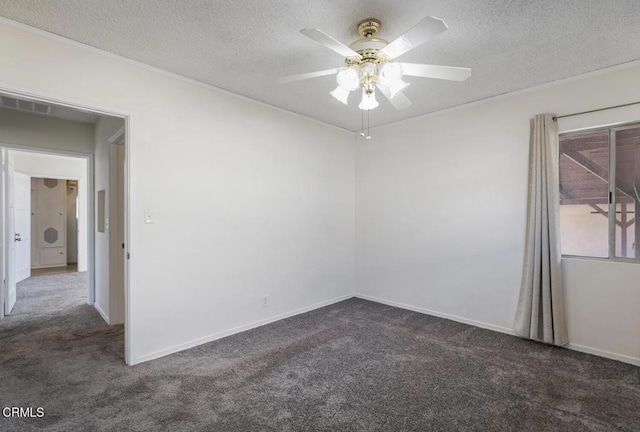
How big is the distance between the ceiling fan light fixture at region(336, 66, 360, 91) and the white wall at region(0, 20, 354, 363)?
1.69m

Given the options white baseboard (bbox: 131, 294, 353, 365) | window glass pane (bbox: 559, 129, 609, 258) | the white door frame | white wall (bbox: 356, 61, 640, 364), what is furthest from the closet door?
window glass pane (bbox: 559, 129, 609, 258)

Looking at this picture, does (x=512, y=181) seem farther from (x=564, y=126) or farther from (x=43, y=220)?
(x=43, y=220)

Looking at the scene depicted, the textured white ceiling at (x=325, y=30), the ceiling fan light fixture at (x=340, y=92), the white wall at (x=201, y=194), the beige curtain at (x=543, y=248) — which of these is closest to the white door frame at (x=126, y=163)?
the white wall at (x=201, y=194)

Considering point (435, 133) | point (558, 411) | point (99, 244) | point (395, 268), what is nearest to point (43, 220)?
point (99, 244)

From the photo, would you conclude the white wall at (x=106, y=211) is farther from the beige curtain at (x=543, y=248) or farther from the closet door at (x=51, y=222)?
the closet door at (x=51, y=222)

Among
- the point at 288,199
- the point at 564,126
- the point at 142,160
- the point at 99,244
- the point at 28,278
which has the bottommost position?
the point at 28,278

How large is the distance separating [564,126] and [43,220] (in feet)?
33.3

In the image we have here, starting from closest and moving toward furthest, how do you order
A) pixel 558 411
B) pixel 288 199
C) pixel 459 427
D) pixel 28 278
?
pixel 459 427, pixel 558 411, pixel 288 199, pixel 28 278

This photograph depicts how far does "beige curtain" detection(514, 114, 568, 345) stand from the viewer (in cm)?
304

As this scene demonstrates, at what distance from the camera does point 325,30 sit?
226 centimetres

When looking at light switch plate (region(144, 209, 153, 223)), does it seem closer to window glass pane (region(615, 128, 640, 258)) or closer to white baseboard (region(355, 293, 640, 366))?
white baseboard (region(355, 293, 640, 366))

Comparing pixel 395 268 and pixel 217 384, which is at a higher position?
pixel 395 268

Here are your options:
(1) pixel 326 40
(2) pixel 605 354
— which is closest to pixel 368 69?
(1) pixel 326 40

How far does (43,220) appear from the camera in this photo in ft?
25.1
